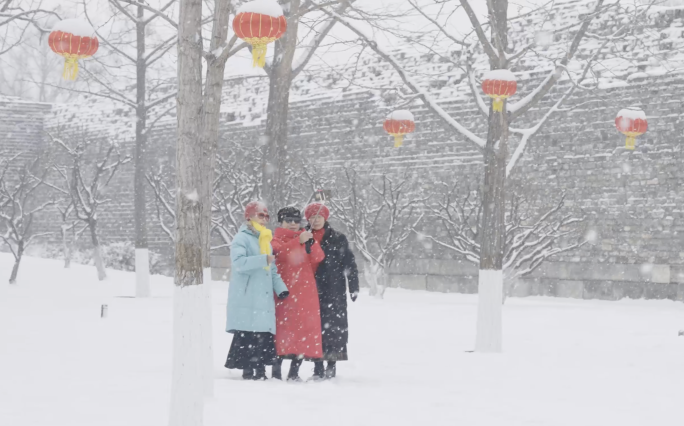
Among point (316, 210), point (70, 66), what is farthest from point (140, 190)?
point (316, 210)

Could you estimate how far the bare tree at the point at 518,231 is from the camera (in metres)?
12.6

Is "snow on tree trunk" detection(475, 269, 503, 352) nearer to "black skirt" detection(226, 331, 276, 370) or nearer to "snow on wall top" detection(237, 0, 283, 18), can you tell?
"black skirt" detection(226, 331, 276, 370)

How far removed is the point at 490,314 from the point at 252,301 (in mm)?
2762

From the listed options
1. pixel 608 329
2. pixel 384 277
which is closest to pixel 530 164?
pixel 384 277

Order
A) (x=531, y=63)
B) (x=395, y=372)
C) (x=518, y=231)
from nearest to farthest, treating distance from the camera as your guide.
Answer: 1. (x=395, y=372)
2. (x=531, y=63)
3. (x=518, y=231)

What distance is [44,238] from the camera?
22.2 m

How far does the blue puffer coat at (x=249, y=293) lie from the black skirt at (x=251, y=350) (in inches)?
3.3

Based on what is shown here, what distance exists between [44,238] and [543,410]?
1888 centimetres

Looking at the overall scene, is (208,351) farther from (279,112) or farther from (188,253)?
(279,112)

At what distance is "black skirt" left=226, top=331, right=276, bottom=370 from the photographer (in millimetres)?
6035

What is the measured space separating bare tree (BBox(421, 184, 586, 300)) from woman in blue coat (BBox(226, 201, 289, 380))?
674cm

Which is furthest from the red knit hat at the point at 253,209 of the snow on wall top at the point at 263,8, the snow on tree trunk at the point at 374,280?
the snow on tree trunk at the point at 374,280

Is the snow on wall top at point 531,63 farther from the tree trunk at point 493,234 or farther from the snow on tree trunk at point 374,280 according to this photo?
the snow on tree trunk at point 374,280

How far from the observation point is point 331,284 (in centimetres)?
632
